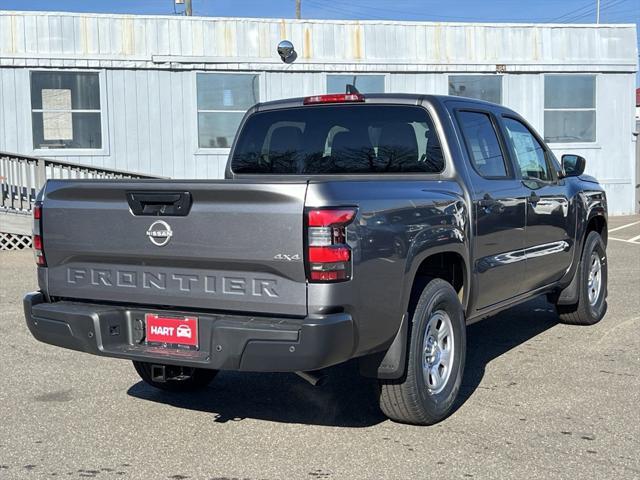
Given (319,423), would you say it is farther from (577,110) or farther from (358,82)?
(577,110)

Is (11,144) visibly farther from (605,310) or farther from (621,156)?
(621,156)

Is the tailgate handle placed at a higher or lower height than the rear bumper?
higher

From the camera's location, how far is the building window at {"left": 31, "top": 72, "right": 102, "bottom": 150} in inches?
627

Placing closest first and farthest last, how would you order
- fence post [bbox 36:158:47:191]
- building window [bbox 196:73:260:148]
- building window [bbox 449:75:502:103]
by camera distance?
1. fence post [bbox 36:158:47:191]
2. building window [bbox 196:73:260:148]
3. building window [bbox 449:75:502:103]

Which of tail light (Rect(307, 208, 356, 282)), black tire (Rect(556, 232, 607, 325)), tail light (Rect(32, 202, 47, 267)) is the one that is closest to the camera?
tail light (Rect(307, 208, 356, 282))

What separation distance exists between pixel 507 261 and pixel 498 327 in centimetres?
201

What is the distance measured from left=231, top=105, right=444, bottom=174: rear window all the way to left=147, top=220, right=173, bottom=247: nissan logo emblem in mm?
1625

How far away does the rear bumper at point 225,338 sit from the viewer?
12.7 ft

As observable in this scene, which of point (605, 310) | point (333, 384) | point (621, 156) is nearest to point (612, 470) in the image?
point (333, 384)

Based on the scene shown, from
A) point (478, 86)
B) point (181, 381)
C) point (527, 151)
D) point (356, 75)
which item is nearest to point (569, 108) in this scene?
point (478, 86)

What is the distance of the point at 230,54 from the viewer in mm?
16672

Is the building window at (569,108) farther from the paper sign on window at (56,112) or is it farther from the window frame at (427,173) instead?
the window frame at (427,173)

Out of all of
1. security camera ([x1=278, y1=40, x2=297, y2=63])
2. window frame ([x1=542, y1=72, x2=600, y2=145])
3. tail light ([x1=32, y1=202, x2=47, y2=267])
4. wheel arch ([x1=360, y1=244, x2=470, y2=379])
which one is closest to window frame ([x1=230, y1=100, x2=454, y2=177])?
wheel arch ([x1=360, y1=244, x2=470, y2=379])

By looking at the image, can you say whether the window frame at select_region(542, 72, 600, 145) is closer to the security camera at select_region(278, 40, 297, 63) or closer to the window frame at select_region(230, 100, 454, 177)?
A: the security camera at select_region(278, 40, 297, 63)
